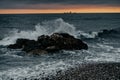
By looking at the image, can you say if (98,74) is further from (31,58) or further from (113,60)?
(31,58)

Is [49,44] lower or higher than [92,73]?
higher

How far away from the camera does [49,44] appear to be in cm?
3659

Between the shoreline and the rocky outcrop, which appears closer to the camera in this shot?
the shoreline

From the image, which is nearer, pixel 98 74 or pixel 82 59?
pixel 98 74

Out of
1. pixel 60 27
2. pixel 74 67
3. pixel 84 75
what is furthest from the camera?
pixel 60 27

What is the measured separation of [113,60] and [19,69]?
11.5 m

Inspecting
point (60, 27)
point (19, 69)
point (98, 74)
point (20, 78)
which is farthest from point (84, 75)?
point (60, 27)

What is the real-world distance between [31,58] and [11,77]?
30.0 feet

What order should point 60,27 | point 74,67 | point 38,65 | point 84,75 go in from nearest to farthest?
Result: point 84,75 < point 74,67 < point 38,65 < point 60,27

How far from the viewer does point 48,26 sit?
201 ft

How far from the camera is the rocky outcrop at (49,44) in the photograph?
117 feet

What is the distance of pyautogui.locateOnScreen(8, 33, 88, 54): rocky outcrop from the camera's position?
35781 millimetres

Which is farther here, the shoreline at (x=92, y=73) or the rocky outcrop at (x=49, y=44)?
the rocky outcrop at (x=49, y=44)

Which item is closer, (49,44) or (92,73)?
(92,73)
